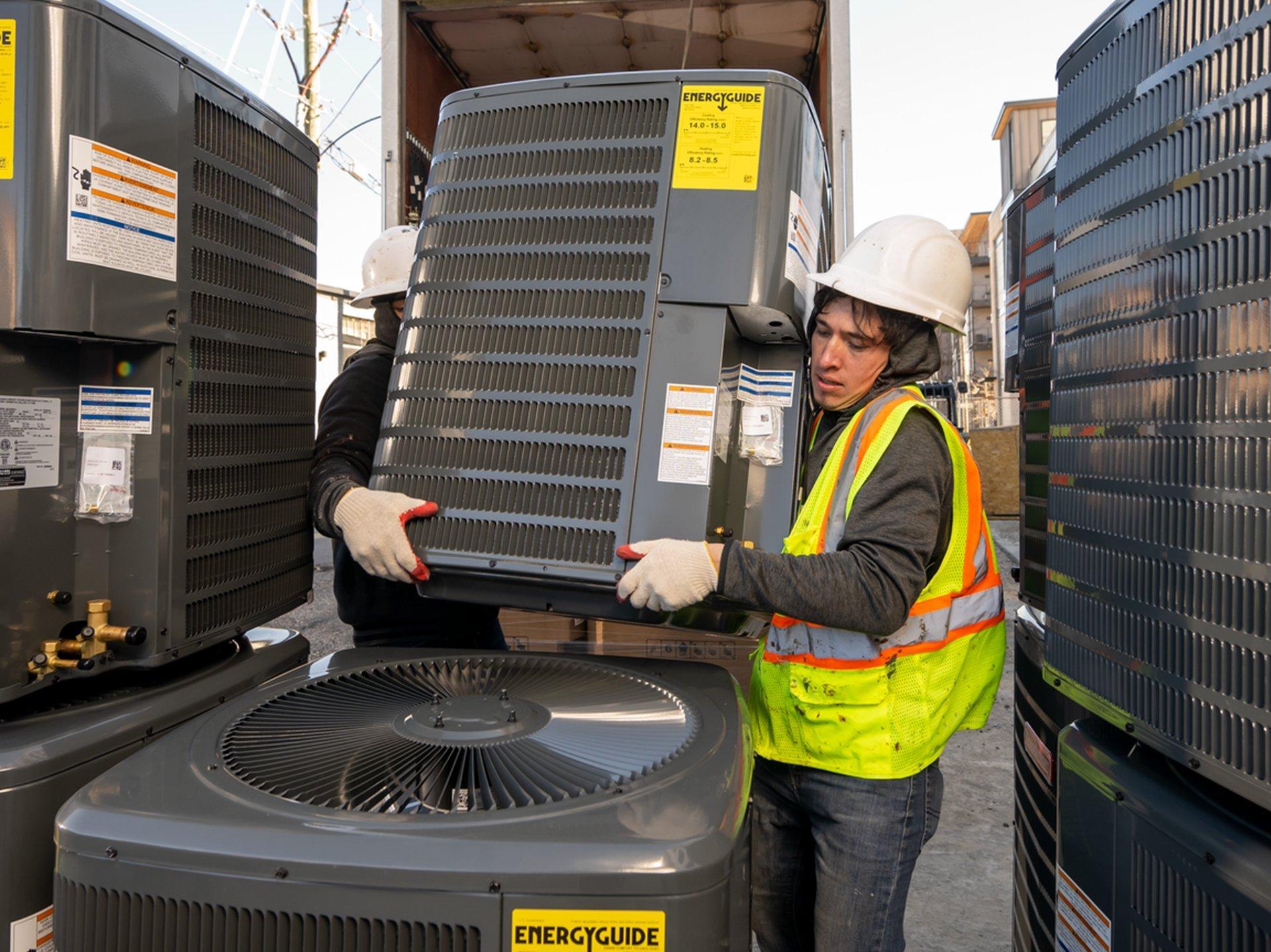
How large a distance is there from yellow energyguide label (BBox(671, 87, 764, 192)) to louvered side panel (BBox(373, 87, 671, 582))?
38mm

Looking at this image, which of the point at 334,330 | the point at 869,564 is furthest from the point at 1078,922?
the point at 334,330

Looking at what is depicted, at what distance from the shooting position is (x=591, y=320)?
1.58 metres

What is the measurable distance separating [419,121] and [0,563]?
2.53 m

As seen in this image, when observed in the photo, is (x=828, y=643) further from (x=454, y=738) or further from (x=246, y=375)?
(x=246, y=375)

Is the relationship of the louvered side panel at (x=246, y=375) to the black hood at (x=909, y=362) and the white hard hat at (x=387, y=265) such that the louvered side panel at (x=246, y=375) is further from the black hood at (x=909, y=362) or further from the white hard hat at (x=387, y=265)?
the black hood at (x=909, y=362)

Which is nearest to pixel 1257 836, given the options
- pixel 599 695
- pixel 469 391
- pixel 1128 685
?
pixel 1128 685

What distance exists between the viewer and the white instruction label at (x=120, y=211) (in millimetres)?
1359

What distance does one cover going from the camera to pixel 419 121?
3395mm

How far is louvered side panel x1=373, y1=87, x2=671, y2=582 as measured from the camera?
1.54 m

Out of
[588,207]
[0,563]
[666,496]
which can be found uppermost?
[588,207]

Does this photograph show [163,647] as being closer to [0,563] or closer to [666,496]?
[0,563]

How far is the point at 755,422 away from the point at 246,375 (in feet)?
3.33

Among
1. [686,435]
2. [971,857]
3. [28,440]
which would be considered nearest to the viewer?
[28,440]

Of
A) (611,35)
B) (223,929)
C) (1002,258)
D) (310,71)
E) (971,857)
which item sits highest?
(310,71)
